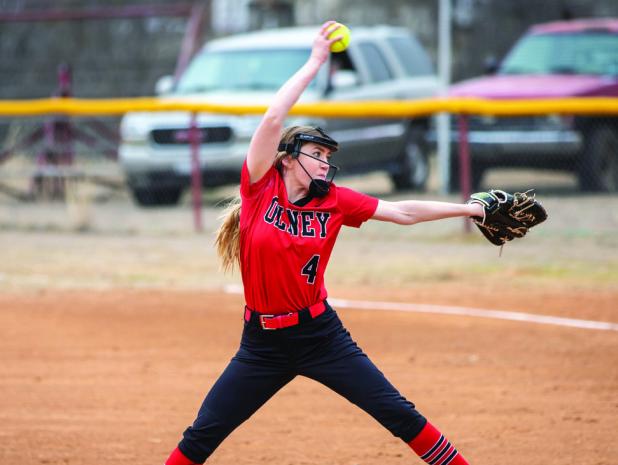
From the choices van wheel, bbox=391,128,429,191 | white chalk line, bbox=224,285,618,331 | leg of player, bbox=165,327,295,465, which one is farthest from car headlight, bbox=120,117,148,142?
leg of player, bbox=165,327,295,465

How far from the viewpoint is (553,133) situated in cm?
1409

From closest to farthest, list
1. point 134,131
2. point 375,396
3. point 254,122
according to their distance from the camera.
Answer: point 375,396
point 254,122
point 134,131

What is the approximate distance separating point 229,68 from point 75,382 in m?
8.88

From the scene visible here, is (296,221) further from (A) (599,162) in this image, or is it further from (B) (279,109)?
(A) (599,162)

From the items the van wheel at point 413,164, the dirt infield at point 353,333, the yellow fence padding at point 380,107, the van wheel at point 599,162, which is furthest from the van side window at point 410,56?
the van wheel at point 599,162

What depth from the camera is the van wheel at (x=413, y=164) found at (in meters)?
16.0

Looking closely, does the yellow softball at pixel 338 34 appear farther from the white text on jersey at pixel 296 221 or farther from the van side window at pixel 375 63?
the van side window at pixel 375 63

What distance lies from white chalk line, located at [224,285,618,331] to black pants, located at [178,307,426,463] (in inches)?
187

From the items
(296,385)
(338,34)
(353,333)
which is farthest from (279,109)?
(353,333)

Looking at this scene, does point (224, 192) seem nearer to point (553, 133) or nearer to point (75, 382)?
point (553, 133)

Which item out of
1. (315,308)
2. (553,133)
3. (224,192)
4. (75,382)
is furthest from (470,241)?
(315,308)

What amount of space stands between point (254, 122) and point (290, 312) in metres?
10.2

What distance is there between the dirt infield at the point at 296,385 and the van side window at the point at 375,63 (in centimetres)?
653

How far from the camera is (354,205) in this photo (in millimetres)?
4617
